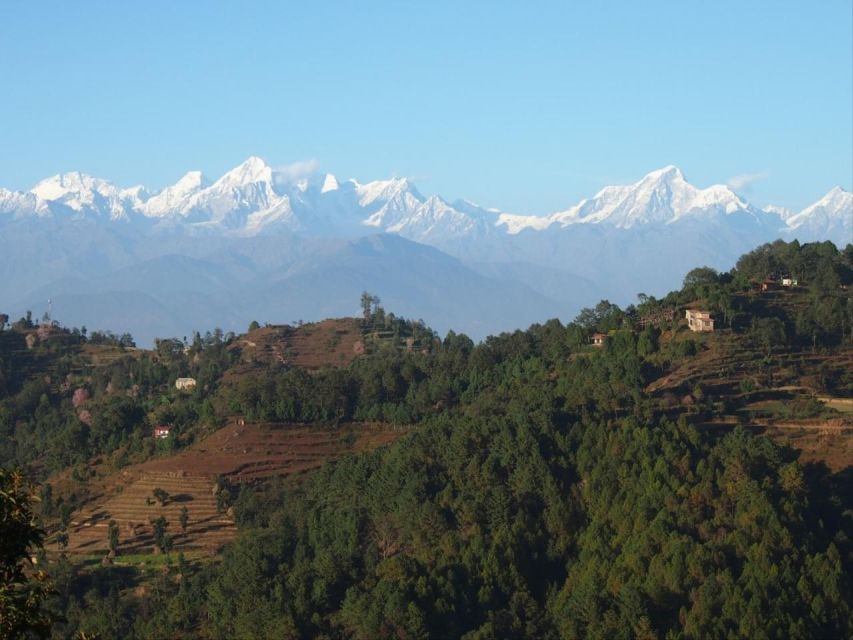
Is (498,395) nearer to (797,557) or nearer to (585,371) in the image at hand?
(585,371)

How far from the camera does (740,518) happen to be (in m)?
31.6

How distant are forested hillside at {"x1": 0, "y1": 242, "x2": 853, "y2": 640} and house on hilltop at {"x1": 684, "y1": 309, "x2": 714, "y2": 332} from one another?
50 centimetres

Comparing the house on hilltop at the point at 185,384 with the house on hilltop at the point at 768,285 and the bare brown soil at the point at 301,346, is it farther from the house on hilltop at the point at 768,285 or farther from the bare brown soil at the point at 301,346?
the house on hilltop at the point at 768,285

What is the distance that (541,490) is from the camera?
3491cm

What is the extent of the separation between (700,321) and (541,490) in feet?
49.8

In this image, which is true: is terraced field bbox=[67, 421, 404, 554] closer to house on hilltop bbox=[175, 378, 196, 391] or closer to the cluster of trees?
the cluster of trees

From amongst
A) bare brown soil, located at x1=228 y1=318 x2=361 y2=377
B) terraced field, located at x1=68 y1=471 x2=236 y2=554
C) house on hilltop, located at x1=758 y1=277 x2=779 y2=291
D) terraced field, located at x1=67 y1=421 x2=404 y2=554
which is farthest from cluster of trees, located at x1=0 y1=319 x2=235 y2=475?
house on hilltop, located at x1=758 y1=277 x2=779 y2=291

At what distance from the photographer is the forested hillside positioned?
29328 mm

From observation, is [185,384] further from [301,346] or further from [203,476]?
[203,476]

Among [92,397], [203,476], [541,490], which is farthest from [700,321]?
[92,397]

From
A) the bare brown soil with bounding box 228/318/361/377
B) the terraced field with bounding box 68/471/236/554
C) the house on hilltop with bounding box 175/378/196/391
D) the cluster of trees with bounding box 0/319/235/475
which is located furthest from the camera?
the bare brown soil with bounding box 228/318/361/377

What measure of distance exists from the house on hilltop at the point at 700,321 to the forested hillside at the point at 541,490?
501mm

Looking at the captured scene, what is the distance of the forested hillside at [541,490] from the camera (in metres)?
29.3

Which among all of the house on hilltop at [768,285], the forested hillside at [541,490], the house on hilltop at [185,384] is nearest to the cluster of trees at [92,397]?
the forested hillside at [541,490]
